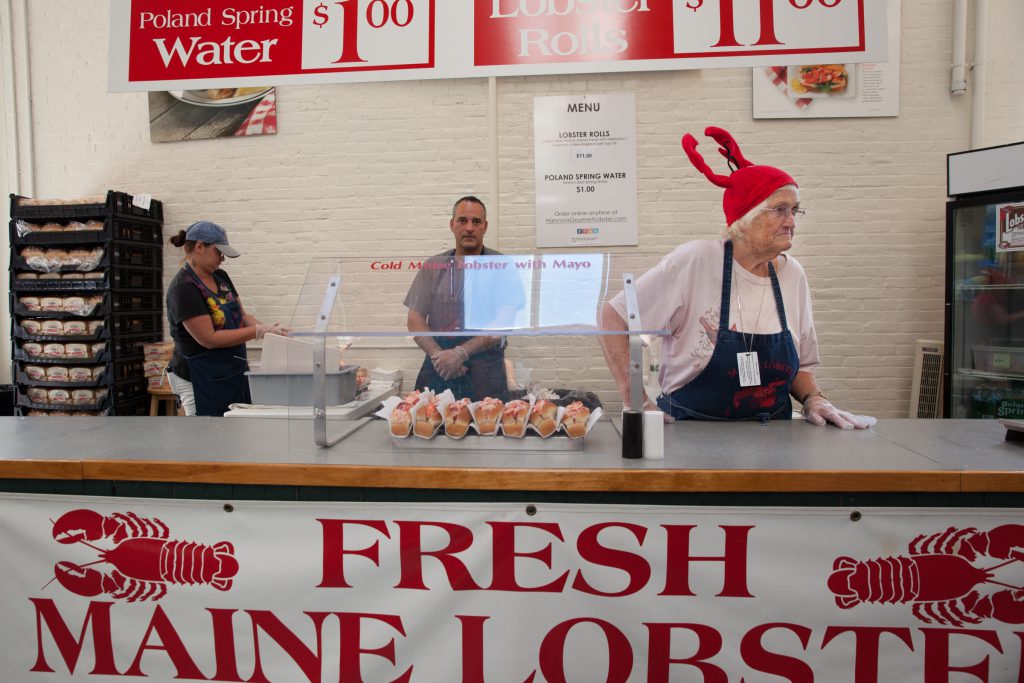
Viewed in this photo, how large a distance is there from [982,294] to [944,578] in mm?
3198

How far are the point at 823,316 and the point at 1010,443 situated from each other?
8.92ft

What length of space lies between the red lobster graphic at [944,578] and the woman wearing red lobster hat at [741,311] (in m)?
0.62

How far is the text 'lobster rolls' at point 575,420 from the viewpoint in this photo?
164cm

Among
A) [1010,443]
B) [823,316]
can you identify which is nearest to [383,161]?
[823,316]

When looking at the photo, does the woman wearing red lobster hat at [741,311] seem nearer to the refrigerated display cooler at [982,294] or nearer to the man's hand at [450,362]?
the man's hand at [450,362]

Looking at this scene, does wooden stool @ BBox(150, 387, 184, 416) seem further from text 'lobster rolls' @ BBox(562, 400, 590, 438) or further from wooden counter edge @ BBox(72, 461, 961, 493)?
text 'lobster rolls' @ BBox(562, 400, 590, 438)

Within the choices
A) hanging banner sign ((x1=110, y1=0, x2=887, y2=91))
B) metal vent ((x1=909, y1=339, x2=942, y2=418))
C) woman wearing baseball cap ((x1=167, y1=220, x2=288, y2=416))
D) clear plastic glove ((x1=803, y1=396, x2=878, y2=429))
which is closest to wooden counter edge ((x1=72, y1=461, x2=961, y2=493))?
clear plastic glove ((x1=803, y1=396, x2=878, y2=429))

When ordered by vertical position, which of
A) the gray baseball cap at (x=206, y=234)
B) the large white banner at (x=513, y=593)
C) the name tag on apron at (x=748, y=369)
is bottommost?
the large white banner at (x=513, y=593)

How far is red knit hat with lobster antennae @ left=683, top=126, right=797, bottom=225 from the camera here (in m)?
2.01

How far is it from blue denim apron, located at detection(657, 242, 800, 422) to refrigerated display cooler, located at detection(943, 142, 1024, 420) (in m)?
2.44

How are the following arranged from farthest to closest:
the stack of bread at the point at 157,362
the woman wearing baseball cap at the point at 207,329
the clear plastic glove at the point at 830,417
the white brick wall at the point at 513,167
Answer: the stack of bread at the point at 157,362 < the white brick wall at the point at 513,167 < the woman wearing baseball cap at the point at 207,329 < the clear plastic glove at the point at 830,417

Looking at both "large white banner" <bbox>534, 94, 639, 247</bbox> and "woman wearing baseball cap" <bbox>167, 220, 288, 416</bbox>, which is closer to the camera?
"woman wearing baseball cap" <bbox>167, 220, 288, 416</bbox>

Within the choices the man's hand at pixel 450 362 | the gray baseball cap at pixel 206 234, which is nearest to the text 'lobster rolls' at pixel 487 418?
the man's hand at pixel 450 362

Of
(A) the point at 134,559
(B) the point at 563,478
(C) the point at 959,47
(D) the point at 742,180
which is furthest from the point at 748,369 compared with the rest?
(C) the point at 959,47
